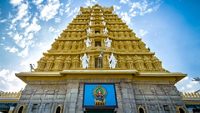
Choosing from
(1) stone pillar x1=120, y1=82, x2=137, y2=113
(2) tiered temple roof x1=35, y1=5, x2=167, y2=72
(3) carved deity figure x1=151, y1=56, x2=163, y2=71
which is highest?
(2) tiered temple roof x1=35, y1=5, x2=167, y2=72

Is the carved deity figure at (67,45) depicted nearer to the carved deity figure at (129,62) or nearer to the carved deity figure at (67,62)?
the carved deity figure at (67,62)

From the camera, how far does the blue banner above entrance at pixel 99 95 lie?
1307 centimetres

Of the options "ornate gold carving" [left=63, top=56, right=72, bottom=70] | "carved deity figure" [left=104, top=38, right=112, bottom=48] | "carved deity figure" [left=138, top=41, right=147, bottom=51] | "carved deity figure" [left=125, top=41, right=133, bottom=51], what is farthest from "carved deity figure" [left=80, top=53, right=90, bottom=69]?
"carved deity figure" [left=138, top=41, right=147, bottom=51]

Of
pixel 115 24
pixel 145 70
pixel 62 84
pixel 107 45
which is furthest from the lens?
pixel 115 24

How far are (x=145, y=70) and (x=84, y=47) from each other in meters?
7.56

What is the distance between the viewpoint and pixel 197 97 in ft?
50.4

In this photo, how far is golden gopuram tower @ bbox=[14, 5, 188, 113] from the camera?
13234 millimetres

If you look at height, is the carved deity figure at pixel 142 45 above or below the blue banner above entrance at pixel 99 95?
above

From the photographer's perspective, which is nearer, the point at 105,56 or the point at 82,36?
the point at 105,56

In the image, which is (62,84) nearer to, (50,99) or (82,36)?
(50,99)

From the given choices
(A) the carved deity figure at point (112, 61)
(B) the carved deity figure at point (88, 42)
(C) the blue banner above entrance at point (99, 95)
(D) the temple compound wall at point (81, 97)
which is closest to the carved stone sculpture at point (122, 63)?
(A) the carved deity figure at point (112, 61)

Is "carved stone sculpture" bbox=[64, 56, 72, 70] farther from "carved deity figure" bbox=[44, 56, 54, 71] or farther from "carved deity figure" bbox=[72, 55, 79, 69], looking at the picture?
"carved deity figure" bbox=[44, 56, 54, 71]

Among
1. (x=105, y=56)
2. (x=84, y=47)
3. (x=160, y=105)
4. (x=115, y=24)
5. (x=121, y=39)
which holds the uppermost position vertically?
(x=115, y=24)

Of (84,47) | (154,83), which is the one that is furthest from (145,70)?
(84,47)
